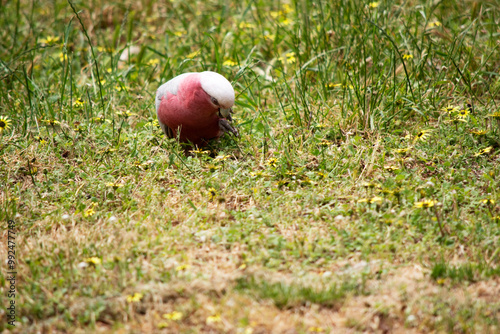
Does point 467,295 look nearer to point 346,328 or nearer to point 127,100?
point 346,328

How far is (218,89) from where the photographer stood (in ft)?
9.59

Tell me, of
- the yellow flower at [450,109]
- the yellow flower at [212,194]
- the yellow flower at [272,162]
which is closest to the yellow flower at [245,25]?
the yellow flower at [272,162]

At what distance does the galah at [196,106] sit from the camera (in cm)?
296

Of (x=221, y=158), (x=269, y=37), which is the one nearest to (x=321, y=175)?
(x=221, y=158)

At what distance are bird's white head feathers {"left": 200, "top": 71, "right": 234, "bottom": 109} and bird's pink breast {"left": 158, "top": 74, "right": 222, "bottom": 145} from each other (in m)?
0.04

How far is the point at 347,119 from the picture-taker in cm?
331

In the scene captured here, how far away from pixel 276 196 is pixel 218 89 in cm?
76

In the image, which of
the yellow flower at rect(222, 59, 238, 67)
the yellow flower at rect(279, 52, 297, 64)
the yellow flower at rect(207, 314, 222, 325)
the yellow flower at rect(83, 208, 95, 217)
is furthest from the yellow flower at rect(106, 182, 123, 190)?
the yellow flower at rect(279, 52, 297, 64)

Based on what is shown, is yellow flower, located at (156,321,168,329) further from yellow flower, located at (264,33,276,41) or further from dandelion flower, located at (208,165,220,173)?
yellow flower, located at (264,33,276,41)

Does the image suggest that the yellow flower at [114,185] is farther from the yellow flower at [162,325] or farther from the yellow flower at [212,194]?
the yellow flower at [162,325]

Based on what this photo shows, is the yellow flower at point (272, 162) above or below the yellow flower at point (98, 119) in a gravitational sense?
below

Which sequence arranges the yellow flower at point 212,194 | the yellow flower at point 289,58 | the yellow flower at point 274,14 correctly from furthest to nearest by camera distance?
the yellow flower at point 274,14 < the yellow flower at point 289,58 < the yellow flower at point 212,194

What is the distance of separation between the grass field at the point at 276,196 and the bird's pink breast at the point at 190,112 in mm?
151

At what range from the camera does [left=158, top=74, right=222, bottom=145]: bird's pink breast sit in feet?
9.81
